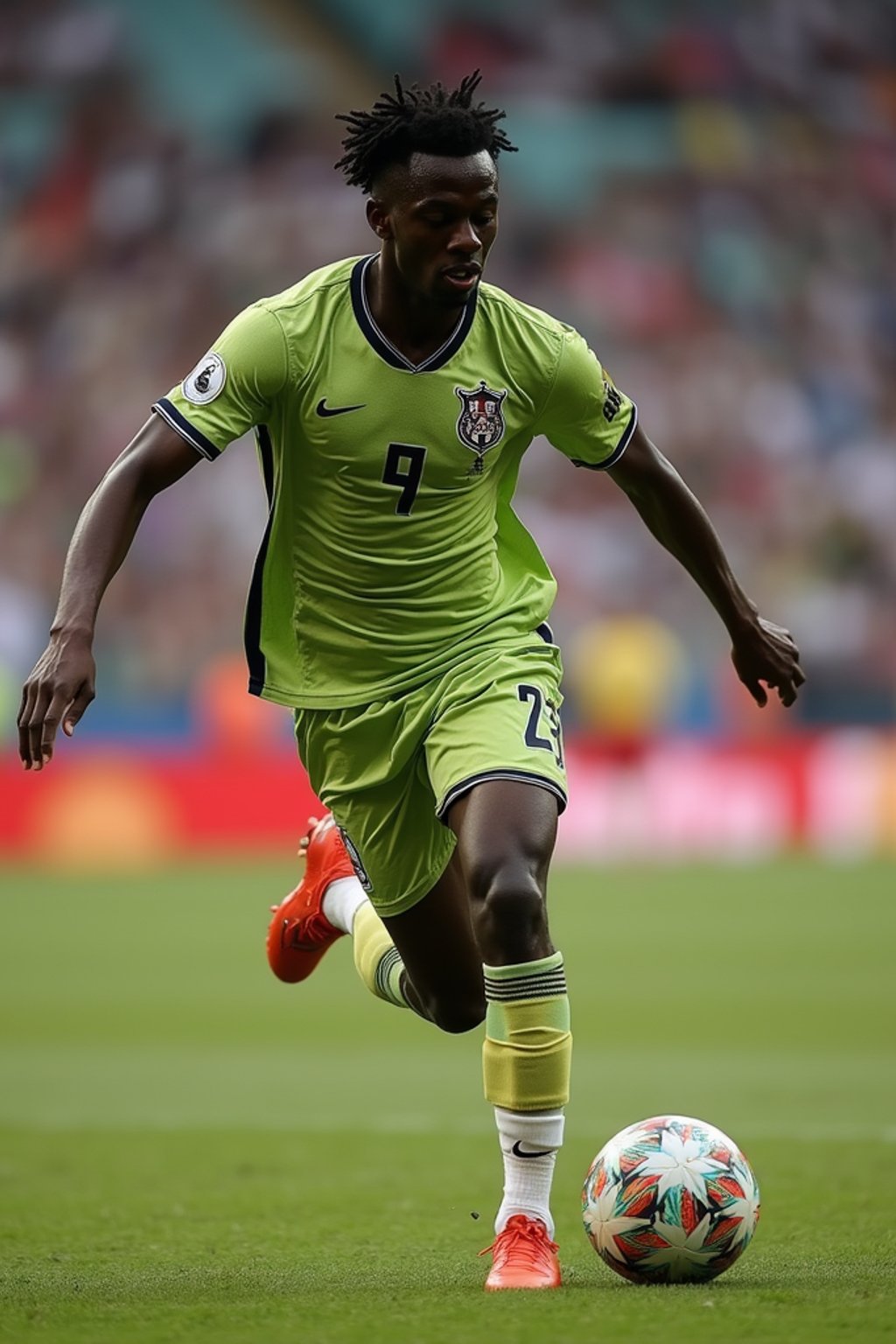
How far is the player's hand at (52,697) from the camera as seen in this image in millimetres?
4660

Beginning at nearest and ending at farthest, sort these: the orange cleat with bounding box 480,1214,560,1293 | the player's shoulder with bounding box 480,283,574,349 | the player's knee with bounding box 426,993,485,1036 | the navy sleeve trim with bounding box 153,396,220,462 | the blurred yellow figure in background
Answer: the orange cleat with bounding box 480,1214,560,1293 < the navy sleeve trim with bounding box 153,396,220,462 < the player's shoulder with bounding box 480,283,574,349 < the player's knee with bounding box 426,993,485,1036 < the blurred yellow figure in background

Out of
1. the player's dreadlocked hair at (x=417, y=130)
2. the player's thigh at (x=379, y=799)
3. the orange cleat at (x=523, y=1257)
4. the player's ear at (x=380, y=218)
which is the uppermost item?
the player's dreadlocked hair at (x=417, y=130)

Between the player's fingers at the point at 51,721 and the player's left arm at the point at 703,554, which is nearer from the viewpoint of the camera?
the player's fingers at the point at 51,721

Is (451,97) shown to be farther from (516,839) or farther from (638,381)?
(638,381)

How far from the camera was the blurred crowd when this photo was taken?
2388cm

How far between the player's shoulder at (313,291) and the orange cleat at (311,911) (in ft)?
6.62

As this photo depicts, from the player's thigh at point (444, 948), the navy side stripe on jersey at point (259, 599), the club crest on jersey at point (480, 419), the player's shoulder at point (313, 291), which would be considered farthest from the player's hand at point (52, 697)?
the player's thigh at point (444, 948)

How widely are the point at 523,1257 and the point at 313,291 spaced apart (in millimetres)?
2436

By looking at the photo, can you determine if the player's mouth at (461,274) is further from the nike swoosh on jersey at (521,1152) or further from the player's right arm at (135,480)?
the nike swoosh on jersey at (521,1152)

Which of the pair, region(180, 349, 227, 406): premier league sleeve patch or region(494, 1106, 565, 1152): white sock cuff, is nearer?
region(494, 1106, 565, 1152): white sock cuff

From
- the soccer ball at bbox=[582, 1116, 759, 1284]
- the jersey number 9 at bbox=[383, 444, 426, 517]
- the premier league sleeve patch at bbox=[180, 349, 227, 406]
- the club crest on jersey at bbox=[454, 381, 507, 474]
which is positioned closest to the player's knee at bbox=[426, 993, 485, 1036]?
the soccer ball at bbox=[582, 1116, 759, 1284]

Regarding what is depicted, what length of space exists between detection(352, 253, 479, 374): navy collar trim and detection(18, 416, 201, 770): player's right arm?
60 cm

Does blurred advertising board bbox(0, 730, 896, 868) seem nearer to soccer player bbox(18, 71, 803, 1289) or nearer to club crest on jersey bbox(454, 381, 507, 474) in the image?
soccer player bbox(18, 71, 803, 1289)

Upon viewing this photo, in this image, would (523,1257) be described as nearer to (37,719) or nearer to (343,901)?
(37,719)
